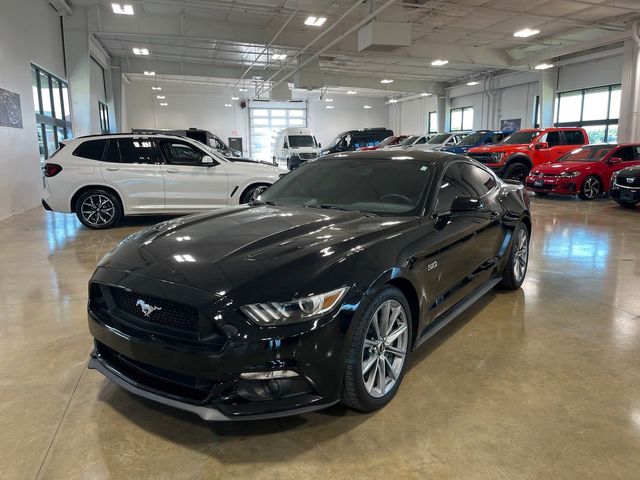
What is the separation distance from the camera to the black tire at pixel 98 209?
25.6ft

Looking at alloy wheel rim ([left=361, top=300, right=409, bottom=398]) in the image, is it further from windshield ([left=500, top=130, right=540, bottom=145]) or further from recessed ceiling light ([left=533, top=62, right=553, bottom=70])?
recessed ceiling light ([left=533, top=62, right=553, bottom=70])

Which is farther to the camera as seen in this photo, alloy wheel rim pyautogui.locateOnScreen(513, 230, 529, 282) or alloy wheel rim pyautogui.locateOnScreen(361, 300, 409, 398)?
alloy wheel rim pyautogui.locateOnScreen(513, 230, 529, 282)

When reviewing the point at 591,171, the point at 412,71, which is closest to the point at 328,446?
the point at 591,171

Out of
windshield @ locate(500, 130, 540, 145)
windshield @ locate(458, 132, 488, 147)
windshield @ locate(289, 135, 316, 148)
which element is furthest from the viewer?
windshield @ locate(289, 135, 316, 148)

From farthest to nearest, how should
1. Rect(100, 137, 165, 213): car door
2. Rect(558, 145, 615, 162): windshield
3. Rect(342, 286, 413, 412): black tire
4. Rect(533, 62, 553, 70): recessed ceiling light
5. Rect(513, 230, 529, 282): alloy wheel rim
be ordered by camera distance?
Rect(533, 62, 553, 70): recessed ceiling light → Rect(558, 145, 615, 162): windshield → Rect(100, 137, 165, 213): car door → Rect(513, 230, 529, 282): alloy wheel rim → Rect(342, 286, 413, 412): black tire

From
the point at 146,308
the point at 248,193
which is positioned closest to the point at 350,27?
the point at 248,193

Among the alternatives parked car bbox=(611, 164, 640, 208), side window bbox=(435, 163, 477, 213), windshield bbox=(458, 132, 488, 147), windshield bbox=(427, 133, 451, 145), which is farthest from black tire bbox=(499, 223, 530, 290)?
windshield bbox=(427, 133, 451, 145)

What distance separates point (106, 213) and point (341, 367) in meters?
7.03

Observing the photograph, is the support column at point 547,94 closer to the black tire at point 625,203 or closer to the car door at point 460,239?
the black tire at point 625,203

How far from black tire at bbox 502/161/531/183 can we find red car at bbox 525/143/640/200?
4.66ft

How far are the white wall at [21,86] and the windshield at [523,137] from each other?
13412mm

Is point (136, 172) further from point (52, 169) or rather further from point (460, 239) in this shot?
point (460, 239)

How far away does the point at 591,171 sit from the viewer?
11.6 metres

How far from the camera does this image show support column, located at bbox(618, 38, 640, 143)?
1465 centimetres
